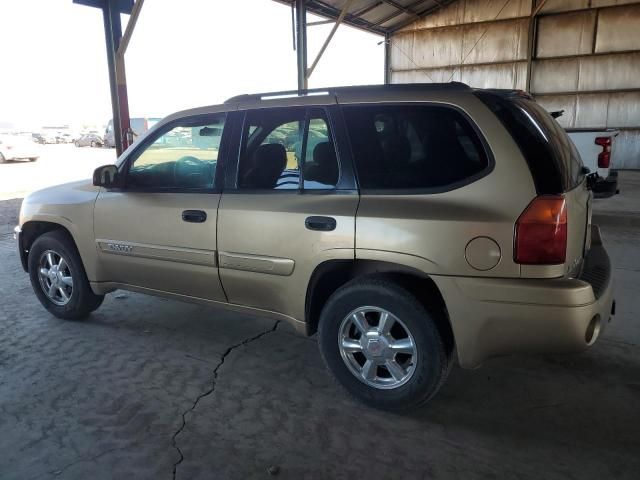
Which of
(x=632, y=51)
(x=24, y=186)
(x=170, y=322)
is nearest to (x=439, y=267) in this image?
(x=170, y=322)

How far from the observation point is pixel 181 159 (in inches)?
148

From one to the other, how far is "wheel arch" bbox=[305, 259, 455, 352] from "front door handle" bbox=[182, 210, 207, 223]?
0.89m

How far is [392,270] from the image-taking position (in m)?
2.84

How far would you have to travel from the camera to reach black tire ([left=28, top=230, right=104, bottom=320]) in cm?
420

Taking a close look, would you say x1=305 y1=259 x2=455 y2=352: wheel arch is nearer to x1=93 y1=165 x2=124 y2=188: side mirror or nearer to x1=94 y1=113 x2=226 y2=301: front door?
x1=94 y1=113 x2=226 y2=301: front door

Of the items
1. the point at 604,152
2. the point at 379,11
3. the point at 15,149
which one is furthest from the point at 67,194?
the point at 15,149

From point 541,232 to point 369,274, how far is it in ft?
3.13

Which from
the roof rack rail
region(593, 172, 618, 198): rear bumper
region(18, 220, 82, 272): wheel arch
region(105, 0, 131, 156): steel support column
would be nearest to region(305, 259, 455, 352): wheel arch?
the roof rack rail

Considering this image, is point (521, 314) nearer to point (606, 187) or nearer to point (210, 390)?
point (210, 390)

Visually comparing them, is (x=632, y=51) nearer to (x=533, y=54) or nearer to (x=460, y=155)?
(x=533, y=54)

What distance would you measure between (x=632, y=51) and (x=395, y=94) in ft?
54.8

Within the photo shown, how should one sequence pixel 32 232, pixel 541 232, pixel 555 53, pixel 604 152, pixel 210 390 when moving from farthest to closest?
pixel 555 53, pixel 604 152, pixel 32 232, pixel 210 390, pixel 541 232

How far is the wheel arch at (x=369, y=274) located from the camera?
2787mm

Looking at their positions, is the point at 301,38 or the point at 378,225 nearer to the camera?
the point at 378,225
